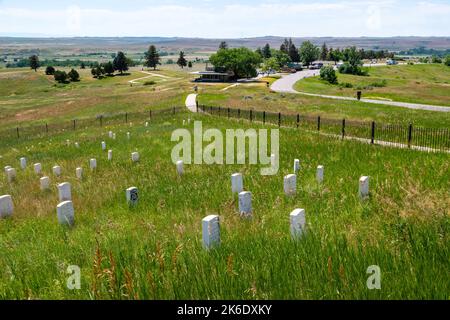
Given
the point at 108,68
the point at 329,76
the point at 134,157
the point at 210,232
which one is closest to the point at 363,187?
the point at 210,232

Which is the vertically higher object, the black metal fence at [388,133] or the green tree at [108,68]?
the green tree at [108,68]

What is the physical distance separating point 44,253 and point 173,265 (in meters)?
2.96

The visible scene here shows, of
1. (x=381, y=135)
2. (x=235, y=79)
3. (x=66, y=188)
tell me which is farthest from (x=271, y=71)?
(x=66, y=188)

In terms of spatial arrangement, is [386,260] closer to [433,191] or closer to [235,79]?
[433,191]

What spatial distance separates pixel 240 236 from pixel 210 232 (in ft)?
2.57

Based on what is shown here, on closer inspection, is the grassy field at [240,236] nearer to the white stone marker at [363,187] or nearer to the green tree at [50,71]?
the white stone marker at [363,187]

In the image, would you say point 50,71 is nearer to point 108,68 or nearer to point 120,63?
point 108,68

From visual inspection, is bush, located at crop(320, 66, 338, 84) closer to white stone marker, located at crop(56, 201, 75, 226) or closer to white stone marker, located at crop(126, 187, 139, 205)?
white stone marker, located at crop(126, 187, 139, 205)

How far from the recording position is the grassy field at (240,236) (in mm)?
4645

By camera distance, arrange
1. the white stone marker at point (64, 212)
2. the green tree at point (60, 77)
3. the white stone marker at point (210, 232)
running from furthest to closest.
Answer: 1. the green tree at point (60, 77)
2. the white stone marker at point (64, 212)
3. the white stone marker at point (210, 232)

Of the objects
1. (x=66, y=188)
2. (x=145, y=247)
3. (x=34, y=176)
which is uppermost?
(x=145, y=247)

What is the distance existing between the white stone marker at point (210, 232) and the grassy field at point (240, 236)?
0.15 metres

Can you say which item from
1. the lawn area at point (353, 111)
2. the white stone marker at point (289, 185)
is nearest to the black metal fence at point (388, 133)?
the lawn area at point (353, 111)
